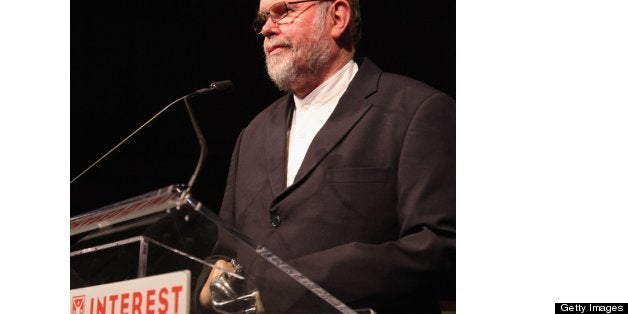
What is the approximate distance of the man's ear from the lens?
1.92m

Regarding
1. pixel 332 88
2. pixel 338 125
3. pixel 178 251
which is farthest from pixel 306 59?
pixel 178 251

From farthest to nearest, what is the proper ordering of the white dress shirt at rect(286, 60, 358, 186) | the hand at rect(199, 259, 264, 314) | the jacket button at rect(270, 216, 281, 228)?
the white dress shirt at rect(286, 60, 358, 186) → the jacket button at rect(270, 216, 281, 228) → the hand at rect(199, 259, 264, 314)

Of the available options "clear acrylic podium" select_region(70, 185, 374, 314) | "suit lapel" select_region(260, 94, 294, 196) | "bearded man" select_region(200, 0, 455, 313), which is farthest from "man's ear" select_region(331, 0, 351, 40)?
"clear acrylic podium" select_region(70, 185, 374, 314)

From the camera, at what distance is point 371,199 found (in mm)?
1717

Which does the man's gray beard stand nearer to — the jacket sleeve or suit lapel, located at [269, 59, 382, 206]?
suit lapel, located at [269, 59, 382, 206]

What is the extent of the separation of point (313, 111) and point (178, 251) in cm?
69

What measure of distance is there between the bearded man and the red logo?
405 millimetres

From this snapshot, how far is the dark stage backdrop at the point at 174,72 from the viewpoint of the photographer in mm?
1916

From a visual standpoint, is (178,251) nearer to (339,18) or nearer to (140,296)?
(140,296)

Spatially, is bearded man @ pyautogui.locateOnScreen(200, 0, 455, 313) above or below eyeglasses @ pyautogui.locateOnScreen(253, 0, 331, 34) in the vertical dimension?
→ below

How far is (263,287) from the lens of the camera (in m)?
1.24

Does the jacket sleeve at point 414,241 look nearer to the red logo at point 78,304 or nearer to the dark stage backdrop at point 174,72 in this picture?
the dark stage backdrop at point 174,72
